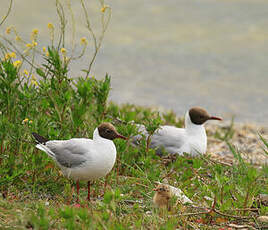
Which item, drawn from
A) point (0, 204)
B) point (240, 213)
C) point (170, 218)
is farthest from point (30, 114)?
point (240, 213)

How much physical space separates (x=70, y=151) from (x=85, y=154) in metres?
0.18

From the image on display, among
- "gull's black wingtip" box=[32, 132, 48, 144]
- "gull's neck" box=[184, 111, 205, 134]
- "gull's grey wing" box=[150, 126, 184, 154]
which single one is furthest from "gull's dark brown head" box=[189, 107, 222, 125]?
"gull's black wingtip" box=[32, 132, 48, 144]

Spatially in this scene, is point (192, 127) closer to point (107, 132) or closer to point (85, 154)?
point (107, 132)

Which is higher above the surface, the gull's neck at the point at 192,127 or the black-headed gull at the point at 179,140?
the gull's neck at the point at 192,127

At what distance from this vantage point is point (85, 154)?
14.4 ft

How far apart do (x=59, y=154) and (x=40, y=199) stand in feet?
1.85

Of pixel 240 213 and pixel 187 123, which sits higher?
pixel 187 123

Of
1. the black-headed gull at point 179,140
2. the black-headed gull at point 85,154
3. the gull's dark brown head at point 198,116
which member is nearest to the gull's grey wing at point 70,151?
the black-headed gull at point 85,154

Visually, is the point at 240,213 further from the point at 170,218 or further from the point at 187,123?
the point at 187,123

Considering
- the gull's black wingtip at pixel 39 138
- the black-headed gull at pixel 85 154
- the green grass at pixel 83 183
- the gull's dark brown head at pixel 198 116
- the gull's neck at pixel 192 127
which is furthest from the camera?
the gull's dark brown head at pixel 198 116

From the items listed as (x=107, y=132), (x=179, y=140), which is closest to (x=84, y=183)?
(x=107, y=132)

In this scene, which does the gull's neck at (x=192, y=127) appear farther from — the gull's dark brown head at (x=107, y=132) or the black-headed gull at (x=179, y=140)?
the gull's dark brown head at (x=107, y=132)

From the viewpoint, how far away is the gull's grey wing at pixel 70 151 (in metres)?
4.41

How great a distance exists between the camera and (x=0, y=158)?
455 cm
